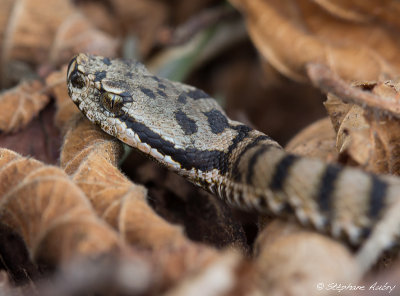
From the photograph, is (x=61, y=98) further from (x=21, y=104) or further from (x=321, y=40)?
(x=321, y=40)

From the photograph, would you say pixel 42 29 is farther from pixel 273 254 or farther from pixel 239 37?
pixel 273 254

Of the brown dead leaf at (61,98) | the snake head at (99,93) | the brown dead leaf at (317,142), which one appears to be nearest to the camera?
the brown dead leaf at (317,142)

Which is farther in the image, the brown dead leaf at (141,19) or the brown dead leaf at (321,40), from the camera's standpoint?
the brown dead leaf at (141,19)

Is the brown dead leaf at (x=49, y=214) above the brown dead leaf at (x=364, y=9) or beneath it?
beneath

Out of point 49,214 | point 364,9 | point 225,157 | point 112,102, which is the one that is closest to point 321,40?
point 364,9

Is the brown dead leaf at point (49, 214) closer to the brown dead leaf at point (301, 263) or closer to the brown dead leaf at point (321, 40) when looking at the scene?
the brown dead leaf at point (301, 263)

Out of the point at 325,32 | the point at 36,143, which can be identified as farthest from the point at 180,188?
the point at 325,32

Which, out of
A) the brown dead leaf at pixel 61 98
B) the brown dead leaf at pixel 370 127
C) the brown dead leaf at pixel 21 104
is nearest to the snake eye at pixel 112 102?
the brown dead leaf at pixel 61 98
